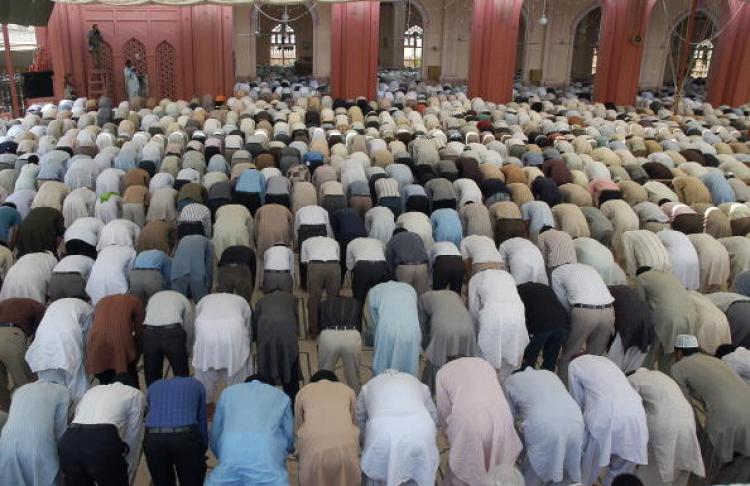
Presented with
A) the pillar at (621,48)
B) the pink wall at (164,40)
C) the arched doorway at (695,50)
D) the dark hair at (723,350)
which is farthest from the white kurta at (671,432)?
the arched doorway at (695,50)

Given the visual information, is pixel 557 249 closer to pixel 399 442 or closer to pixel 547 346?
pixel 547 346

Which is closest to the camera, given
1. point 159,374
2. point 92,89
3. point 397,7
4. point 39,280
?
point 159,374

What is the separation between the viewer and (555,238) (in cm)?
741

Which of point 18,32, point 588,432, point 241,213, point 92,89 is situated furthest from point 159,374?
point 18,32

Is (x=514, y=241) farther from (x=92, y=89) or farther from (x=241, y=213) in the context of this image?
(x=92, y=89)

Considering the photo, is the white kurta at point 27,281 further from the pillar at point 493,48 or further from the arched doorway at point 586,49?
the arched doorway at point 586,49

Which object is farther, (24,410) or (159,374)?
(159,374)

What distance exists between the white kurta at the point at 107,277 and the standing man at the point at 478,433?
3.62 metres

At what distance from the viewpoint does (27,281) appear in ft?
20.7

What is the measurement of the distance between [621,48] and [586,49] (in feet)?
35.2

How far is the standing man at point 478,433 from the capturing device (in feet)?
14.7

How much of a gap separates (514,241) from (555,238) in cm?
49

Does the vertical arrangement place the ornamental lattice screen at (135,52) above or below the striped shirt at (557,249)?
above

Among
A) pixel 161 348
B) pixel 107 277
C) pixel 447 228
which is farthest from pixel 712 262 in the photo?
pixel 107 277
